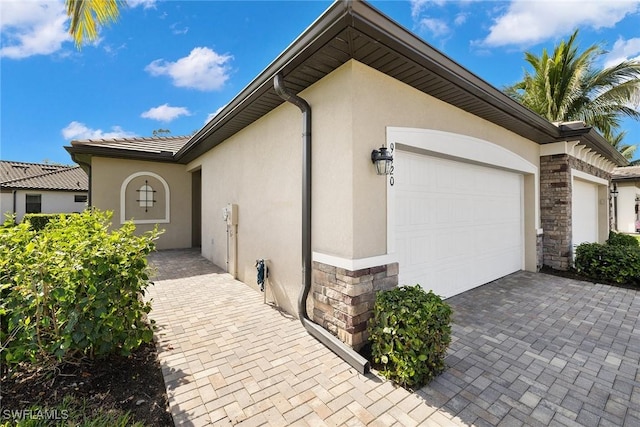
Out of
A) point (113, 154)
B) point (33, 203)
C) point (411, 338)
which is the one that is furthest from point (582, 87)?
point (33, 203)

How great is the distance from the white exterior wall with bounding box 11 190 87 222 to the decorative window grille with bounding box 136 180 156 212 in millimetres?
14067

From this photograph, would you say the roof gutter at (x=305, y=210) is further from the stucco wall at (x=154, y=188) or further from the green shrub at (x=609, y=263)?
the stucco wall at (x=154, y=188)

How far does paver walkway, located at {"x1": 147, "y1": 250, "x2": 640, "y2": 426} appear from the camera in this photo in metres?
2.33

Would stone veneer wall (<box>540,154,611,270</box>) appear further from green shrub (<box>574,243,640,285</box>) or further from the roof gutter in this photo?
the roof gutter

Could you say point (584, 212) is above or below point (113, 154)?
below

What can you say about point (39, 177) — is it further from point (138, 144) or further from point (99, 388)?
point (99, 388)

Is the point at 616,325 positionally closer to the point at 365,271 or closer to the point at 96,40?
the point at 365,271

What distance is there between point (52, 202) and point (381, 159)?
26.8m

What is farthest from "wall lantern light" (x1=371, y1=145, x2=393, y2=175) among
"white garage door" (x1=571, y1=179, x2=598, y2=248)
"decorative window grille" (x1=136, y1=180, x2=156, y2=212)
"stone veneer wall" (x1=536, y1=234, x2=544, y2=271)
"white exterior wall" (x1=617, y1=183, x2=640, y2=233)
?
"white exterior wall" (x1=617, y1=183, x2=640, y2=233)

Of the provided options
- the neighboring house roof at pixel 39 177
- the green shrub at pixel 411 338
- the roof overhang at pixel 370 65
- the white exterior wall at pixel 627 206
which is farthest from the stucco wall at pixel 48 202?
the white exterior wall at pixel 627 206

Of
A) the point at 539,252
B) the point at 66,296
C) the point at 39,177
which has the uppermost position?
the point at 39,177

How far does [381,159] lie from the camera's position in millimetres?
3396

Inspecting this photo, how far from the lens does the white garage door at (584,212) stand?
336 inches

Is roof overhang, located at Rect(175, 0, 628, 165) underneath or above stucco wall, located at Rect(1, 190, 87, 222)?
above
